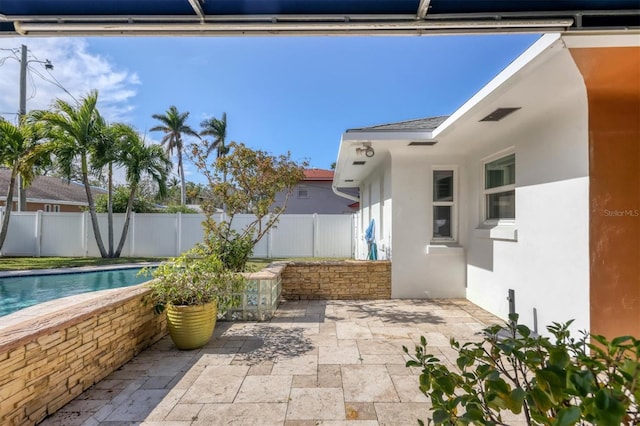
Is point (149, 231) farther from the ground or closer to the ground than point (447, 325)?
farther from the ground

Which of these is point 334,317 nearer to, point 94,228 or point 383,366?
point 383,366

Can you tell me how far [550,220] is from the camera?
409 centimetres

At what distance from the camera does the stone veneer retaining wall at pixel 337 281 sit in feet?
22.3

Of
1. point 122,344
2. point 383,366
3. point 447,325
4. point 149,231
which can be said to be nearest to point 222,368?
point 122,344

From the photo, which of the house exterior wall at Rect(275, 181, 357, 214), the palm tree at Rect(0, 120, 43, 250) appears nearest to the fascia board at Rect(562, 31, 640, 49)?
the palm tree at Rect(0, 120, 43, 250)

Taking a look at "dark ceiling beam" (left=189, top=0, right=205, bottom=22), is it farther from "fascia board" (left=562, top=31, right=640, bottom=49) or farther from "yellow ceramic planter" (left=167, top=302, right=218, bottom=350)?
"yellow ceramic planter" (left=167, top=302, right=218, bottom=350)

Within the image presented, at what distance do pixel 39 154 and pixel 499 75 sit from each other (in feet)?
48.2

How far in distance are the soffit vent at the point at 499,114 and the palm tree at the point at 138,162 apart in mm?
12955

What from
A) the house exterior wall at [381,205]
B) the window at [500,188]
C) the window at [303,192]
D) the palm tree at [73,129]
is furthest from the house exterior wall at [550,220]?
the window at [303,192]

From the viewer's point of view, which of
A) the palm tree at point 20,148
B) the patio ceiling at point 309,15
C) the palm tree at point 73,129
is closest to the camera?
the patio ceiling at point 309,15

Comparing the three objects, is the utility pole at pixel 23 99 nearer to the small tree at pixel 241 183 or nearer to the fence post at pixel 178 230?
the fence post at pixel 178 230

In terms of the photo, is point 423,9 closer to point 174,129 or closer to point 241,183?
point 241,183

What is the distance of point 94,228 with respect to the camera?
13062 mm

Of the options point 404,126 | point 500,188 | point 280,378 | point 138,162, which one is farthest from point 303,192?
point 280,378
